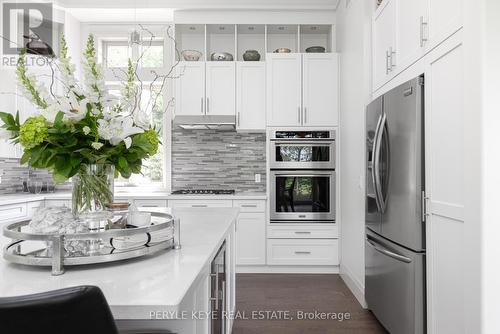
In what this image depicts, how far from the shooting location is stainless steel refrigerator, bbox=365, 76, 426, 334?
200 cm

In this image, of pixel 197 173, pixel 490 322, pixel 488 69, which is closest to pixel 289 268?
pixel 197 173

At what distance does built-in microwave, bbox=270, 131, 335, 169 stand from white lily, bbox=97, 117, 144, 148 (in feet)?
9.40

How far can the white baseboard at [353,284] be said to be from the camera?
302cm

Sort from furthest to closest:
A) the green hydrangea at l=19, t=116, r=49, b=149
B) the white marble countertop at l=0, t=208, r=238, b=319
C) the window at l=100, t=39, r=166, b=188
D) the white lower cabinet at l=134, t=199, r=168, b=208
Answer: the window at l=100, t=39, r=166, b=188
the white lower cabinet at l=134, t=199, r=168, b=208
the green hydrangea at l=19, t=116, r=49, b=149
the white marble countertop at l=0, t=208, r=238, b=319

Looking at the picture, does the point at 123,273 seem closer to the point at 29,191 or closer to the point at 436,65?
the point at 436,65

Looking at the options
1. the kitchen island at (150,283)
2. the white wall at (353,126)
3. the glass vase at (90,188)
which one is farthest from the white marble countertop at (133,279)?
the white wall at (353,126)

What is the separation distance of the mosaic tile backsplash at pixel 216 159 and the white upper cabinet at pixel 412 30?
7.83 feet

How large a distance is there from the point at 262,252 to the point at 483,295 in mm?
2709

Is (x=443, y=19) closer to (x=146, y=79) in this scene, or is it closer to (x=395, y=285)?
(x=395, y=285)

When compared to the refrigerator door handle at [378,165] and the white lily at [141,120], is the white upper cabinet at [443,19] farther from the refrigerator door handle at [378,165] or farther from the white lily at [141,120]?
the white lily at [141,120]

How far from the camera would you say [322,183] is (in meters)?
3.98

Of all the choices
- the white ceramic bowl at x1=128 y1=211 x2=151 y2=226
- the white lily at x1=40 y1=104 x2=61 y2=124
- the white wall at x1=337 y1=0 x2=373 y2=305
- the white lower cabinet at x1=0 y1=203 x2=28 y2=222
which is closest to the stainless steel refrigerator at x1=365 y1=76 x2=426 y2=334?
the white wall at x1=337 y1=0 x2=373 y2=305

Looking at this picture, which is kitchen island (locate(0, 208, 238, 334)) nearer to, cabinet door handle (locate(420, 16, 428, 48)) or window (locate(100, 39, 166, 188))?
cabinet door handle (locate(420, 16, 428, 48))

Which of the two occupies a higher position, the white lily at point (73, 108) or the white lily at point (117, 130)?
the white lily at point (73, 108)
